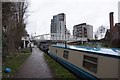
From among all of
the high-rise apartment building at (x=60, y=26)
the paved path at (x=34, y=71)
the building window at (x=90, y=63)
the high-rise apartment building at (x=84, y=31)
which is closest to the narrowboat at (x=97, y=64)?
the building window at (x=90, y=63)

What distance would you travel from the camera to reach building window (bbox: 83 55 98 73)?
8377mm

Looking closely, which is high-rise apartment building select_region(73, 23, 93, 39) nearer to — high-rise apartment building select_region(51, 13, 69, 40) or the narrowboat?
high-rise apartment building select_region(51, 13, 69, 40)

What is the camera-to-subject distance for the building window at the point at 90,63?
8.38 metres

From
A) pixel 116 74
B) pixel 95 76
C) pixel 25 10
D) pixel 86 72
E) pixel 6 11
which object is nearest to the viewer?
pixel 116 74

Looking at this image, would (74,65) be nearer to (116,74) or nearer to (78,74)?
(78,74)

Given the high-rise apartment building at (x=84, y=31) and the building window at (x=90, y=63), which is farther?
the high-rise apartment building at (x=84, y=31)

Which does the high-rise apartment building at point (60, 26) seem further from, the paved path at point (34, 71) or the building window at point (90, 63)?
the building window at point (90, 63)

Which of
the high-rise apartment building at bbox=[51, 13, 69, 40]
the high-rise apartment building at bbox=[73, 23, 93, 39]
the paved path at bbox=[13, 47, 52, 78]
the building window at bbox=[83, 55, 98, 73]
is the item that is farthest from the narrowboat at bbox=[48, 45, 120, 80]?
the high-rise apartment building at bbox=[73, 23, 93, 39]

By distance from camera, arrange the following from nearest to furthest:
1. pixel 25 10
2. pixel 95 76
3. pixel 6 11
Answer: pixel 95 76
pixel 6 11
pixel 25 10

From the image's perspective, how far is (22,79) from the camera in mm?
10844

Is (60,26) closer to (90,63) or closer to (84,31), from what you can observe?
(84,31)

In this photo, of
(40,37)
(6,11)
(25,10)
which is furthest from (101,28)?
(6,11)

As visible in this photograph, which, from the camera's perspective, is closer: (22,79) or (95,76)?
(95,76)

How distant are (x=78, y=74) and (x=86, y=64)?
3.64 feet
